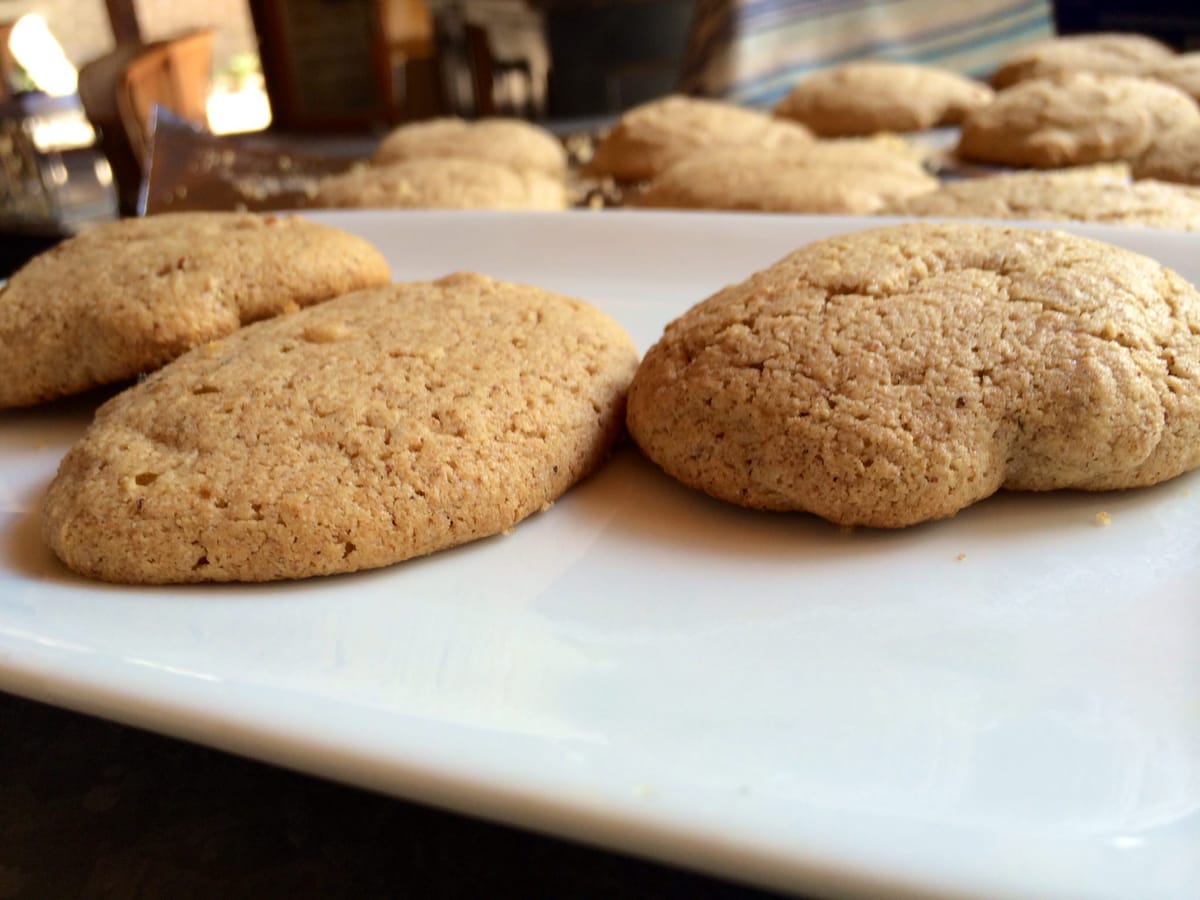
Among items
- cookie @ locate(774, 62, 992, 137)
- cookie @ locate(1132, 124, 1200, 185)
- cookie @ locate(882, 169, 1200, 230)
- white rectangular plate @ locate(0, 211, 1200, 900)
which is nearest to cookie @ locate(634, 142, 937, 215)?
cookie @ locate(882, 169, 1200, 230)

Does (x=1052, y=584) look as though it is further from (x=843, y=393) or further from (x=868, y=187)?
(x=868, y=187)

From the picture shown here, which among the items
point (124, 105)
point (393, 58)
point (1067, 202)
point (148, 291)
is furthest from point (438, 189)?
point (393, 58)

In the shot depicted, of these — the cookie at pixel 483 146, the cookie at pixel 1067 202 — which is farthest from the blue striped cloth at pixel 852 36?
the cookie at pixel 1067 202

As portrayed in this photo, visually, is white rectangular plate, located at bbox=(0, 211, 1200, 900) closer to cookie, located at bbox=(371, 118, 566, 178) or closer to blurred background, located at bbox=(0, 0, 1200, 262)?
cookie, located at bbox=(371, 118, 566, 178)

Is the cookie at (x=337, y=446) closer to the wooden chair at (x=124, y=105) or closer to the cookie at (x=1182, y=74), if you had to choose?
the wooden chair at (x=124, y=105)

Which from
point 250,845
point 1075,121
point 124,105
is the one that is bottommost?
point 250,845

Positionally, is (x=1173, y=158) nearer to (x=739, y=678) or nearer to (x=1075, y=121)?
(x=1075, y=121)

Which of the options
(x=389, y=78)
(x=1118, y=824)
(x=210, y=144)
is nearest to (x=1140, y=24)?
(x=210, y=144)
